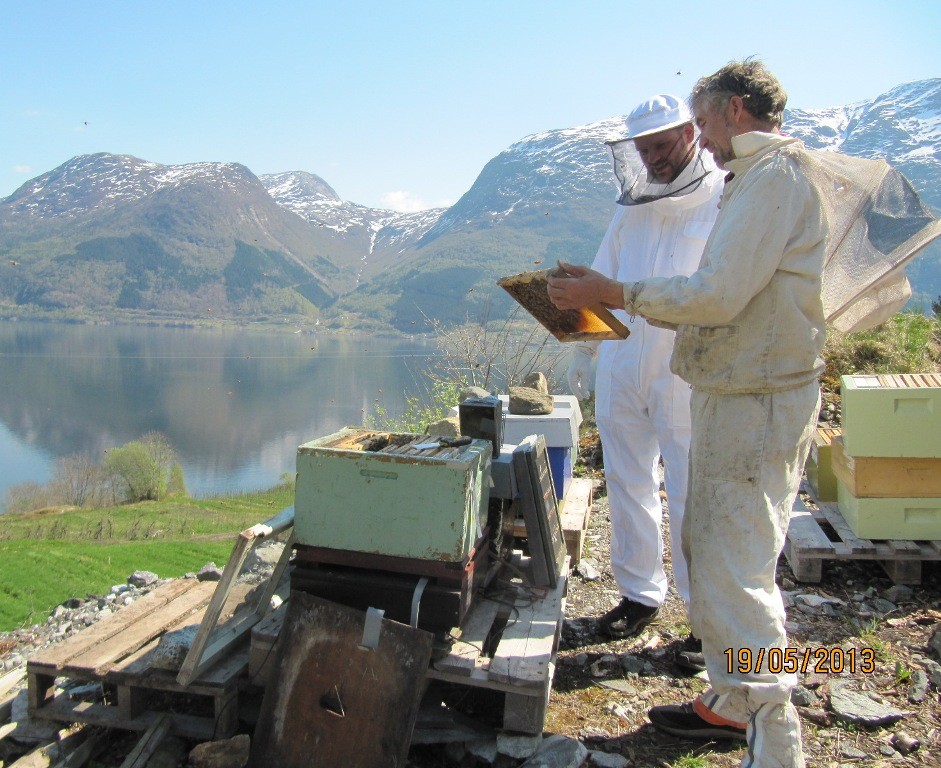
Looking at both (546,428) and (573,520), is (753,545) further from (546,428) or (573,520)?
(546,428)

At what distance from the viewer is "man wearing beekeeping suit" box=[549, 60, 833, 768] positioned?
2.05 m

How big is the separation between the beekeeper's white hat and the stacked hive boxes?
1.81 m

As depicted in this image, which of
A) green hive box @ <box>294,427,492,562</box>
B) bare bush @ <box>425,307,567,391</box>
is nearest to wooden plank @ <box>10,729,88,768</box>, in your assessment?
green hive box @ <box>294,427,492,562</box>

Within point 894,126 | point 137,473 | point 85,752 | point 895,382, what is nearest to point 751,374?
point 895,382

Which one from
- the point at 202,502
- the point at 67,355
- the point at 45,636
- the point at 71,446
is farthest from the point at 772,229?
the point at 67,355

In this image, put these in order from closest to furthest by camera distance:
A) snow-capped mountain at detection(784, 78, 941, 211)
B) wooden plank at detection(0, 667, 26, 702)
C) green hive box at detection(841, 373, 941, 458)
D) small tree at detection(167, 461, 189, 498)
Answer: wooden plank at detection(0, 667, 26, 702) → green hive box at detection(841, 373, 941, 458) → small tree at detection(167, 461, 189, 498) → snow-capped mountain at detection(784, 78, 941, 211)

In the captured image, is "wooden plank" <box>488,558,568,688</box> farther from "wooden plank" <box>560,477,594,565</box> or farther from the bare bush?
the bare bush

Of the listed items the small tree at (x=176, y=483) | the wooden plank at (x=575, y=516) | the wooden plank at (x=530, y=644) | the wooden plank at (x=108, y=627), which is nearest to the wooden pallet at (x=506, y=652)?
the wooden plank at (x=530, y=644)

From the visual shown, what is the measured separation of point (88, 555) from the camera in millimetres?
12305

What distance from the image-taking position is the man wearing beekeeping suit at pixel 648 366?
299 cm

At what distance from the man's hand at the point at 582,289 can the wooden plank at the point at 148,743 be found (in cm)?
214

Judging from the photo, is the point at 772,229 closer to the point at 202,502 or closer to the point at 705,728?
the point at 705,728

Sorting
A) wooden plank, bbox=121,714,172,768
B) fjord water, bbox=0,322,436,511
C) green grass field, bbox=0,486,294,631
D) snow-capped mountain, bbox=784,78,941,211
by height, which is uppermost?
snow-capped mountain, bbox=784,78,941,211

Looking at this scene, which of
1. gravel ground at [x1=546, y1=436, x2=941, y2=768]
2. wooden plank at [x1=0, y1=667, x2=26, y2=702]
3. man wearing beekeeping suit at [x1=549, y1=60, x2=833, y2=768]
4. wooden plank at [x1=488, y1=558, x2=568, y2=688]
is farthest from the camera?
wooden plank at [x1=0, y1=667, x2=26, y2=702]
